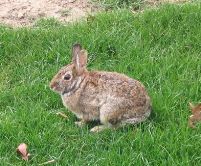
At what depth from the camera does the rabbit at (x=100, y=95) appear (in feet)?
17.1

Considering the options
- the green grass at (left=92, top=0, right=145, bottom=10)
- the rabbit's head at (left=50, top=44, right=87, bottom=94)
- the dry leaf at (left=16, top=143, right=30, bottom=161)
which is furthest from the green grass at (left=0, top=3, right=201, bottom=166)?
the green grass at (left=92, top=0, right=145, bottom=10)

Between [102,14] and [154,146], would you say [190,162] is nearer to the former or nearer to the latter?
[154,146]

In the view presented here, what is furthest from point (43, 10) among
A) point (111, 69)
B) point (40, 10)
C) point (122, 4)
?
point (111, 69)

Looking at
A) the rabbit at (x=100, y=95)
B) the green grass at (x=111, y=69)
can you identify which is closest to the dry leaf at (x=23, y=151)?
the green grass at (x=111, y=69)

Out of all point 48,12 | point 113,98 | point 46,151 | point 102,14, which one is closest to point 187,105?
point 113,98

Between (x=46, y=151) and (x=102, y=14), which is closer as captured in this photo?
(x=46, y=151)

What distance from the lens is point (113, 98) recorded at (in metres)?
5.22

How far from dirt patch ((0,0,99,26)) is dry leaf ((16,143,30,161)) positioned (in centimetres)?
265

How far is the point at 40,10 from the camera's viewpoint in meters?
7.67

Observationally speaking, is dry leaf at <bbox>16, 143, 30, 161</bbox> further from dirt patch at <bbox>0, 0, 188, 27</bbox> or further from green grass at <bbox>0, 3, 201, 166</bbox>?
dirt patch at <bbox>0, 0, 188, 27</bbox>

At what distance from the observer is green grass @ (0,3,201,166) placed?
4.94 m

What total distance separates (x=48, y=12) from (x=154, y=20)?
144cm

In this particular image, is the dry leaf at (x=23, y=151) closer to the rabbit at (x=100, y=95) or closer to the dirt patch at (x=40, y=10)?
the rabbit at (x=100, y=95)

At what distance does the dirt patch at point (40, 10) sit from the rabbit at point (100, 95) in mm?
2113
